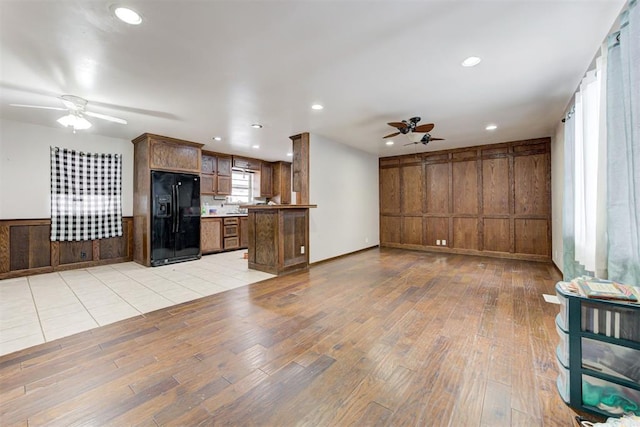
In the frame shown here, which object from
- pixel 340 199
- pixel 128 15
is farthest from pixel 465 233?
pixel 128 15

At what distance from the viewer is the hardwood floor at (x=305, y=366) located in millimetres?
1477

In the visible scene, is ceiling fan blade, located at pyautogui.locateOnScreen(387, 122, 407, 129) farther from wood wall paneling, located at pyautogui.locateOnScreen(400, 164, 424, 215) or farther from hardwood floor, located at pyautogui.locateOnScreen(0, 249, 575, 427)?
wood wall paneling, located at pyautogui.locateOnScreen(400, 164, 424, 215)

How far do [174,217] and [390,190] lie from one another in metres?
5.26

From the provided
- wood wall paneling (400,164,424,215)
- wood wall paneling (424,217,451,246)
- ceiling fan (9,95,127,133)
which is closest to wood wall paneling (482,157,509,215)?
wood wall paneling (424,217,451,246)

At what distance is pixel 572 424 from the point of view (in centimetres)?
139

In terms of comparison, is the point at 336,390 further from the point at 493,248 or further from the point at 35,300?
the point at 493,248

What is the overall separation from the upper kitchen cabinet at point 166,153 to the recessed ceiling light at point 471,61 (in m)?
5.10

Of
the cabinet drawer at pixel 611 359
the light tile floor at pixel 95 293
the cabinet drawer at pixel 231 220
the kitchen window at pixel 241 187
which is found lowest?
the light tile floor at pixel 95 293

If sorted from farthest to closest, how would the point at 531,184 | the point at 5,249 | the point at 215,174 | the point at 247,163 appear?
1. the point at 247,163
2. the point at 215,174
3. the point at 531,184
4. the point at 5,249

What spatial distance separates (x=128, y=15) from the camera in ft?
6.19

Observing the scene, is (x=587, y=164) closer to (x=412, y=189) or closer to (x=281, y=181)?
(x=412, y=189)

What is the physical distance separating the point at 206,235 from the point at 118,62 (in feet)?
14.7

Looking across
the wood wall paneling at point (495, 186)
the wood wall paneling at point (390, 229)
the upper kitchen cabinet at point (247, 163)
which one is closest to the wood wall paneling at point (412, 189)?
the wood wall paneling at point (390, 229)

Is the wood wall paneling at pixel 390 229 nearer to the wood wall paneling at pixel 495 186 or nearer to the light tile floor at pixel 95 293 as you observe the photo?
the wood wall paneling at pixel 495 186
